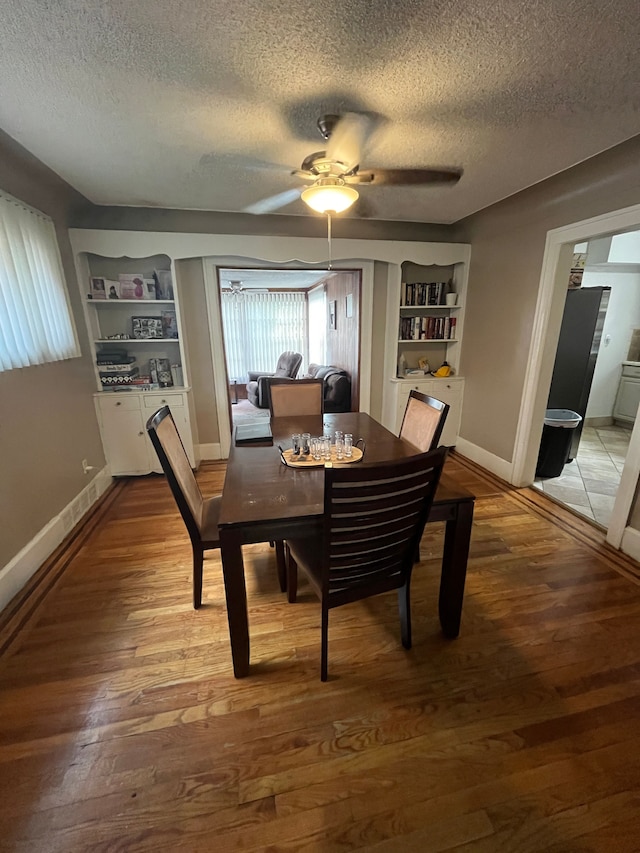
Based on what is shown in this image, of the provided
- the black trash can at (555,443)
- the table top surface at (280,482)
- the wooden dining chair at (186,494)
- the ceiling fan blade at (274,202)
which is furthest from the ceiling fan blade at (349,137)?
the black trash can at (555,443)

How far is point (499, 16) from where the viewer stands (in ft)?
3.83

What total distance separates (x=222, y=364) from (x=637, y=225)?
334 cm

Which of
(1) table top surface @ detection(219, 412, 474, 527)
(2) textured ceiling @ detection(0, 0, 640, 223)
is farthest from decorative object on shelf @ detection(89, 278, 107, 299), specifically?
(1) table top surface @ detection(219, 412, 474, 527)

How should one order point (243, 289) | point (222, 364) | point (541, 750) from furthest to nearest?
point (243, 289)
point (222, 364)
point (541, 750)

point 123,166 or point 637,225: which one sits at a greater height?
point 123,166

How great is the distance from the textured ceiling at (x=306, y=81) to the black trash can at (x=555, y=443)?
200cm

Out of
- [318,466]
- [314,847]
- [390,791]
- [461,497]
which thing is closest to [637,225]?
[461,497]

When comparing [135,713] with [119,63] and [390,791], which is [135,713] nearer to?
[390,791]

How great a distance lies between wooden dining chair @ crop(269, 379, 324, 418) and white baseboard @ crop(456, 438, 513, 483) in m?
1.83

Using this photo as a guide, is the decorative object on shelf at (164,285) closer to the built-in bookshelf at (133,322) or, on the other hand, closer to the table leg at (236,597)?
the built-in bookshelf at (133,322)

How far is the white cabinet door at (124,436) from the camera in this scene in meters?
3.22

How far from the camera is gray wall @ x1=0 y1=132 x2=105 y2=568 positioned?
2.01 m

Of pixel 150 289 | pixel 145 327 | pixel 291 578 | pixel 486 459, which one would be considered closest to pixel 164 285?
pixel 150 289

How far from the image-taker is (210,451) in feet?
12.9
